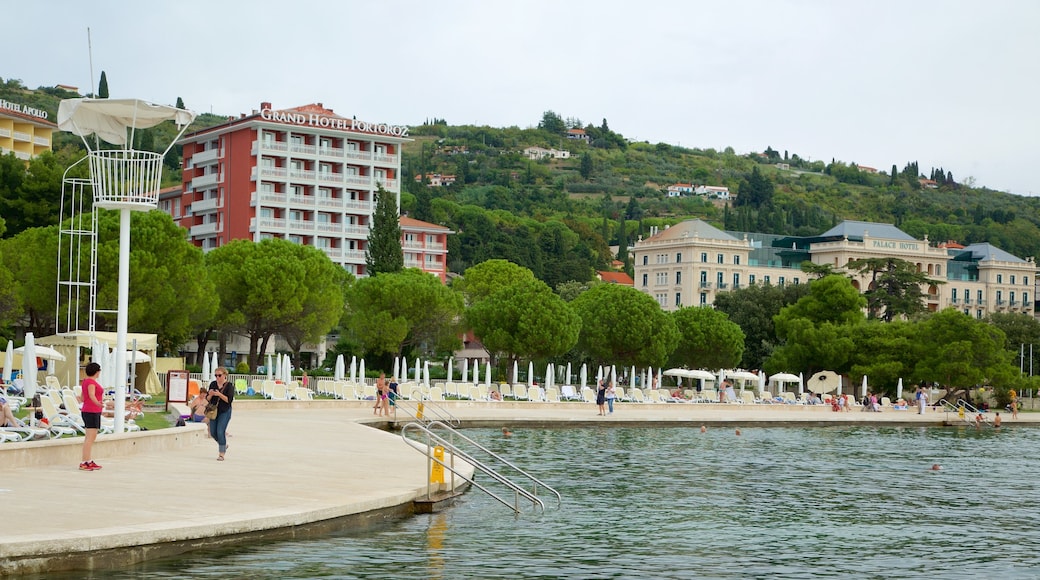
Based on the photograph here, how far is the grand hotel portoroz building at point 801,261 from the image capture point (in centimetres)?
12825

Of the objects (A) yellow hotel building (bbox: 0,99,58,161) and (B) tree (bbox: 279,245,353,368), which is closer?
(B) tree (bbox: 279,245,353,368)

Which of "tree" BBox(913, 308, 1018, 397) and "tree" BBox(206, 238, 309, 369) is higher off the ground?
"tree" BBox(206, 238, 309, 369)

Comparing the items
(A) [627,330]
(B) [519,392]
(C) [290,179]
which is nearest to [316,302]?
(B) [519,392]

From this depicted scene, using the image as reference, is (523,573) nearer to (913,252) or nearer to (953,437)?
(953,437)

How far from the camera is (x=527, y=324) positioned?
213 feet

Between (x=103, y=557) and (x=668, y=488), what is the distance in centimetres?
1324

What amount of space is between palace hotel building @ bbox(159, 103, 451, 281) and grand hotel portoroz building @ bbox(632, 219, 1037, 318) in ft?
112

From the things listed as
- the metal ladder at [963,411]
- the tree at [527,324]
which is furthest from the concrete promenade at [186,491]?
the metal ladder at [963,411]

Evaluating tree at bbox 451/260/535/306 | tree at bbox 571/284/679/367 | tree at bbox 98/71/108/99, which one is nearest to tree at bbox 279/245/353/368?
tree at bbox 571/284/679/367

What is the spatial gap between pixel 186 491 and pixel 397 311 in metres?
54.7

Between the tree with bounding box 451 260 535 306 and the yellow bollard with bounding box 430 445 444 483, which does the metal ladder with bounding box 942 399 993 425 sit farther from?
the yellow bollard with bounding box 430 445 444 483

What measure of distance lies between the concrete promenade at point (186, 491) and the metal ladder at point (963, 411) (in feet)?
129

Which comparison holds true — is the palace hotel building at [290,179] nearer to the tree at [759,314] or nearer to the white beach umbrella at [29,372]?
the tree at [759,314]

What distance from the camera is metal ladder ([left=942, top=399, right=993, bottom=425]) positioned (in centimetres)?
5962
